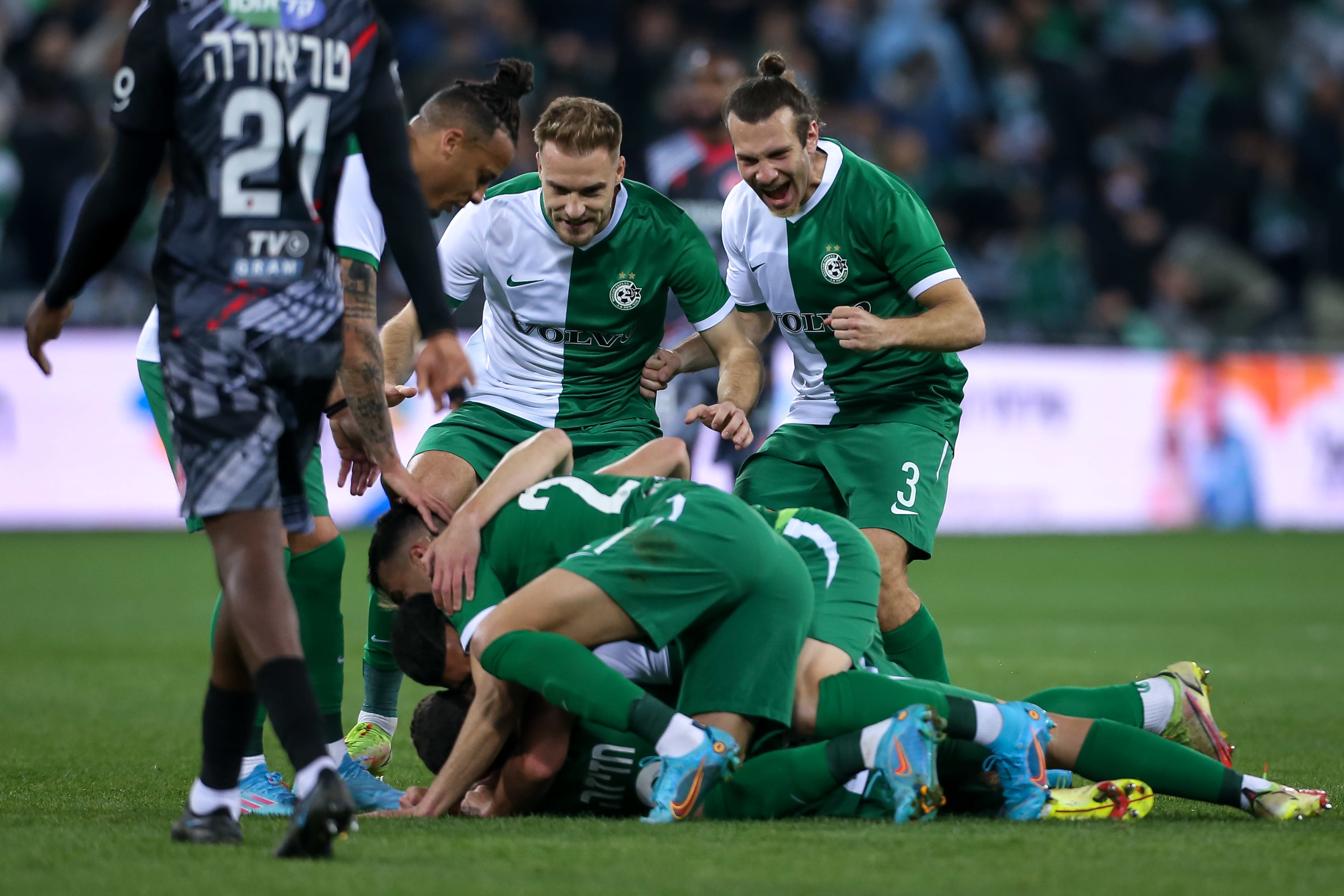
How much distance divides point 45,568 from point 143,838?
7785 mm

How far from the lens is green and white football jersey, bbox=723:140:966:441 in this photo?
5363 millimetres

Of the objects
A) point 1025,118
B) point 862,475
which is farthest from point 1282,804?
point 1025,118

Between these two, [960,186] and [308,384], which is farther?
[960,186]

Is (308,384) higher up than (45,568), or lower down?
higher up

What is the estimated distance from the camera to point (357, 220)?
4.82 metres

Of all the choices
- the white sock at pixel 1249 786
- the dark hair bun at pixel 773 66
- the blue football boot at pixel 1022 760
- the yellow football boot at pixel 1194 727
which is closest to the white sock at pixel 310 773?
the blue football boot at pixel 1022 760

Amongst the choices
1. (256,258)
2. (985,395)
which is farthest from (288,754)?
(985,395)

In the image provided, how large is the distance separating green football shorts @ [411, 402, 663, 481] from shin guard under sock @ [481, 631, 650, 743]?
152cm

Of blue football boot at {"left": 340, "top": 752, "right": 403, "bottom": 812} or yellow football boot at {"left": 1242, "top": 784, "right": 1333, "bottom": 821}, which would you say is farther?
blue football boot at {"left": 340, "top": 752, "right": 403, "bottom": 812}

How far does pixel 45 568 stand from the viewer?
10.8m

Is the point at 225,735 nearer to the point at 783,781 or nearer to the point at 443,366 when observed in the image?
the point at 443,366

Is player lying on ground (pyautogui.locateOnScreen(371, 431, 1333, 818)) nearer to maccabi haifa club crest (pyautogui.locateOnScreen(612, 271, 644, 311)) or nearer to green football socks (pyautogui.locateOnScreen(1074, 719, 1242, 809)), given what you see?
green football socks (pyautogui.locateOnScreen(1074, 719, 1242, 809))

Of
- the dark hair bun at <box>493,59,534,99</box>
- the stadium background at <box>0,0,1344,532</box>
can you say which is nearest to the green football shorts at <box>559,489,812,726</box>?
the dark hair bun at <box>493,59,534,99</box>

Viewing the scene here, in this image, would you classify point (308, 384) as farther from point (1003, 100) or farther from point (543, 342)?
point (1003, 100)
